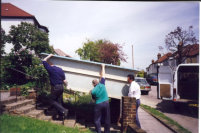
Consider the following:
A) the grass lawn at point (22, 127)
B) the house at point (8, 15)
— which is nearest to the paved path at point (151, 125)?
the grass lawn at point (22, 127)

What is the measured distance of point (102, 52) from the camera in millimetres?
28312

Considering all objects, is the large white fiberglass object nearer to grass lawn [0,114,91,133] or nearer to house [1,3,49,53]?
grass lawn [0,114,91,133]

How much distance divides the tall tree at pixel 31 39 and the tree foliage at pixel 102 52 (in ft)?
58.4

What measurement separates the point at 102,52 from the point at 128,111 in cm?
2389

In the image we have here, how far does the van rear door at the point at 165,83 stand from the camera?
27.7 ft

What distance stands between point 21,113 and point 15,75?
228cm

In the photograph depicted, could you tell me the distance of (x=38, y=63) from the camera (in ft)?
27.0

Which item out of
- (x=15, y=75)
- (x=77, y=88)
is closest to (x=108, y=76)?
(x=77, y=88)

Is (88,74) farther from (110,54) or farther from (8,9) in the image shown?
(110,54)

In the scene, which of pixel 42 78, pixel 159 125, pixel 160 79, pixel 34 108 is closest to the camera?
pixel 34 108

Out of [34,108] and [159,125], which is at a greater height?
[34,108]

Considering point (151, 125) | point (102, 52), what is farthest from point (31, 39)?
point (102, 52)

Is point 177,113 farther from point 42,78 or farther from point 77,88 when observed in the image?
point 42,78

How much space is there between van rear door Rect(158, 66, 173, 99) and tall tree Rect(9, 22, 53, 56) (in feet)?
23.2
